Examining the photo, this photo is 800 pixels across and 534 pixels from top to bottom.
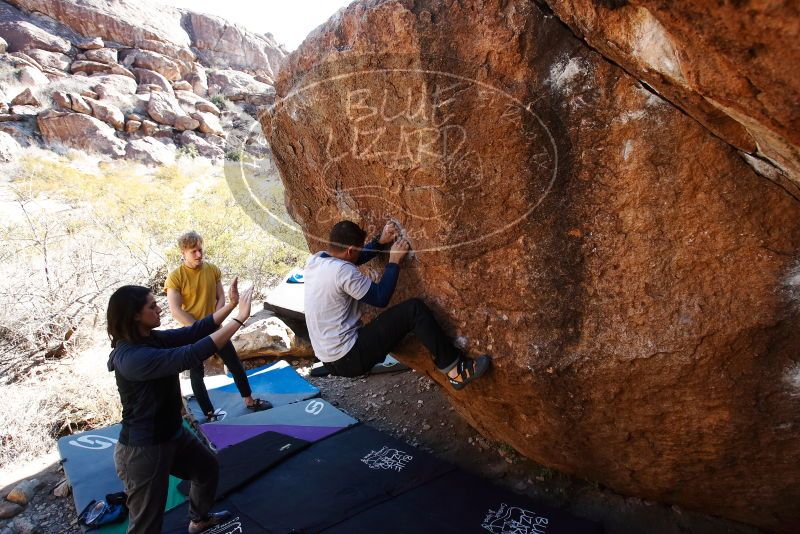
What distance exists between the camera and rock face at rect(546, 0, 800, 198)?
96cm

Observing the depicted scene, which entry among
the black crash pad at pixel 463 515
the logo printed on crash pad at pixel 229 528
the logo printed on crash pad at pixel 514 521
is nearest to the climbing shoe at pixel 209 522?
the logo printed on crash pad at pixel 229 528

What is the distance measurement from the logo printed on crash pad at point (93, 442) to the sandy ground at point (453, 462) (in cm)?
19

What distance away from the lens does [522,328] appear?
220cm

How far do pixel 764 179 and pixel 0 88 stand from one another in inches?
946

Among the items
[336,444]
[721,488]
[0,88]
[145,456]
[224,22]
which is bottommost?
[336,444]

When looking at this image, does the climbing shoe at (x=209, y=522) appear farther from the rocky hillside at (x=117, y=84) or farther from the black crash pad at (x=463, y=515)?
the rocky hillside at (x=117, y=84)

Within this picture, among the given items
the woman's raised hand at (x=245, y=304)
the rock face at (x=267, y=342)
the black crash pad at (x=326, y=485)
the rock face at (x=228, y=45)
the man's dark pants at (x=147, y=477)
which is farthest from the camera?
the rock face at (x=228, y=45)

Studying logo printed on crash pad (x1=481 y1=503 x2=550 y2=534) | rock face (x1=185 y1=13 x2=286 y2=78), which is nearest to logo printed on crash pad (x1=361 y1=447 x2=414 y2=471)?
logo printed on crash pad (x1=481 y1=503 x2=550 y2=534)

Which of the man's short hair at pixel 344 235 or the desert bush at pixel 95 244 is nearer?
the man's short hair at pixel 344 235

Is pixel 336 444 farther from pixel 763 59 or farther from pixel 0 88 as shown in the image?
pixel 0 88

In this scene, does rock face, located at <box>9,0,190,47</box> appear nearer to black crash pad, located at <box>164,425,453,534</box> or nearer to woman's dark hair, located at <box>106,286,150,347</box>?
black crash pad, located at <box>164,425,453,534</box>

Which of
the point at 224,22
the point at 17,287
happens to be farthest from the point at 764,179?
the point at 224,22

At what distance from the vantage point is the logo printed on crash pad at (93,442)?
11.9 ft
